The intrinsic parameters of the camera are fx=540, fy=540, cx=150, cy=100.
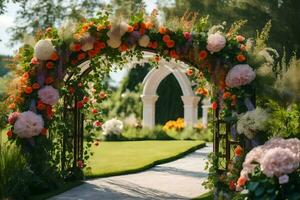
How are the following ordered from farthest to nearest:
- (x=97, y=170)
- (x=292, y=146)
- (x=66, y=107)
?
(x=97, y=170)
(x=66, y=107)
(x=292, y=146)

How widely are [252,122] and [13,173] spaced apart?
336 centimetres

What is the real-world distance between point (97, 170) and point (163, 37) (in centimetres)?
452

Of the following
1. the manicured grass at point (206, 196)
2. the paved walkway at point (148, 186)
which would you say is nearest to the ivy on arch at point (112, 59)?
the manicured grass at point (206, 196)

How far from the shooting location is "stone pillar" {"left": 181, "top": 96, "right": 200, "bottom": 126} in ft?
76.3

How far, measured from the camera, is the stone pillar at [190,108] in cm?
2325

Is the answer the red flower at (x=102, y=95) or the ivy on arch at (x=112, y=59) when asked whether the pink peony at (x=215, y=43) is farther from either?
the red flower at (x=102, y=95)

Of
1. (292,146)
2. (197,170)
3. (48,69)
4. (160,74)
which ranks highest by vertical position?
(160,74)

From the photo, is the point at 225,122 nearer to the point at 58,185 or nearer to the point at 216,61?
the point at 216,61

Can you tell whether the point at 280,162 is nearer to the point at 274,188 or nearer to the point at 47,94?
the point at 274,188

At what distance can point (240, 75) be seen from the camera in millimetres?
7738

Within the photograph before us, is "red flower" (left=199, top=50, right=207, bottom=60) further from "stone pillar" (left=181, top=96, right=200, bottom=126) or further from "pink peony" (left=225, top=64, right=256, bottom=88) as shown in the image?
"stone pillar" (left=181, top=96, right=200, bottom=126)

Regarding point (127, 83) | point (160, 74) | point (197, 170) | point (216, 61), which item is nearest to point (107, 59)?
point (216, 61)

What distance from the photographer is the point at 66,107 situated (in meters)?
9.95

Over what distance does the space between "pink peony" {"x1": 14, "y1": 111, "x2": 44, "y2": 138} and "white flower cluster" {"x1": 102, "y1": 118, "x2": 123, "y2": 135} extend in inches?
541
